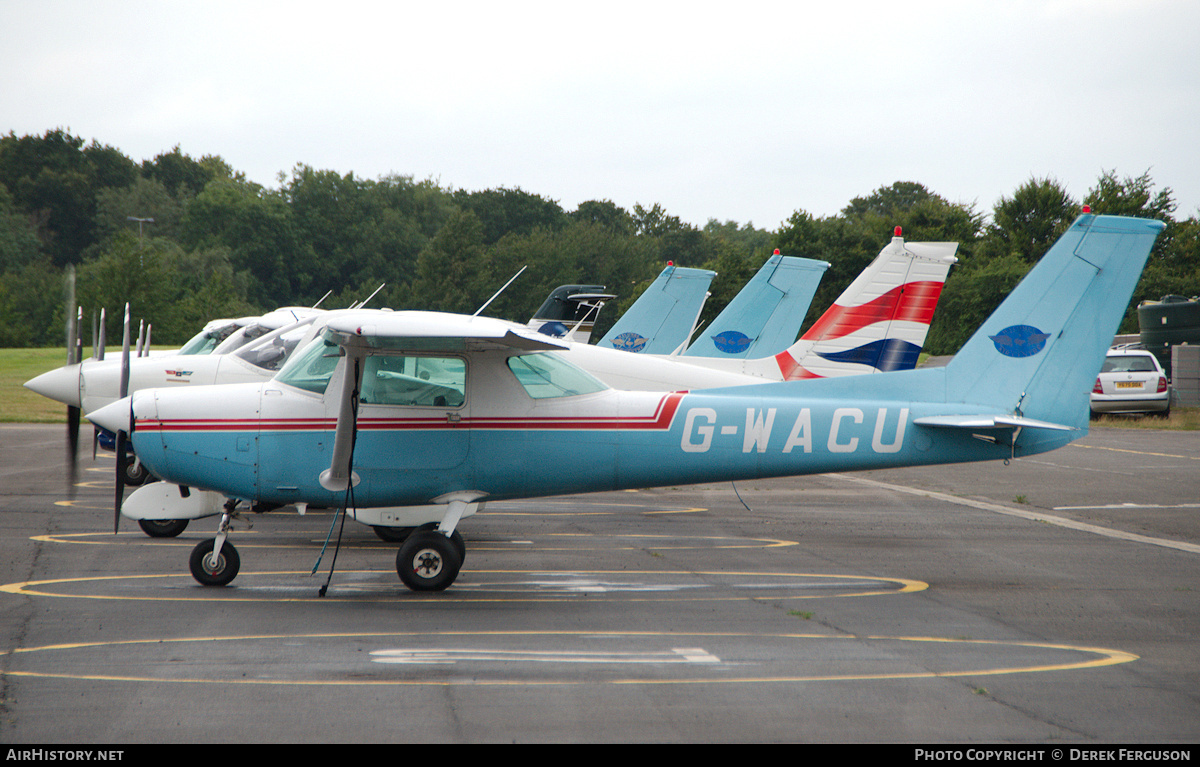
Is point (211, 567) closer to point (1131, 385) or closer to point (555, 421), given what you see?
point (555, 421)

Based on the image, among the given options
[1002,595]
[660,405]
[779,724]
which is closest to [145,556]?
[660,405]

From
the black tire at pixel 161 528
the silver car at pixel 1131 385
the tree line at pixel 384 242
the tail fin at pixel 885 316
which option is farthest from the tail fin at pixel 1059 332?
the tree line at pixel 384 242

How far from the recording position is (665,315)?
1753 centimetres

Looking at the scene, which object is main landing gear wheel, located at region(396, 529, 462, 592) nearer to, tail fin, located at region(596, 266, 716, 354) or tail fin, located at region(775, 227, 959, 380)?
tail fin, located at region(775, 227, 959, 380)

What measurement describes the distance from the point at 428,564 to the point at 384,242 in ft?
265

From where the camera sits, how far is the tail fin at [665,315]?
17453 mm

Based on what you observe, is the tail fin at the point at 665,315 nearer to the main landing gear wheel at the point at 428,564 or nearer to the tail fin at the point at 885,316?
the tail fin at the point at 885,316

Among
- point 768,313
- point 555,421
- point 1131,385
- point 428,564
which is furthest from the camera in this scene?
point 1131,385

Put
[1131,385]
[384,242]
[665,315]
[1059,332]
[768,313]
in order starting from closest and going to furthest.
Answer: [1059,332] < [768,313] < [665,315] < [1131,385] < [384,242]

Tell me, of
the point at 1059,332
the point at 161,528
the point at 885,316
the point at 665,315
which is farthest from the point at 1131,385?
the point at 161,528

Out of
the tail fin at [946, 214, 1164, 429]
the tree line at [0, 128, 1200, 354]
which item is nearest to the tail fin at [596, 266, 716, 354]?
the tail fin at [946, 214, 1164, 429]

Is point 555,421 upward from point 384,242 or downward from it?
downward

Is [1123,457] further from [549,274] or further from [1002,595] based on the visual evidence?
[549,274]

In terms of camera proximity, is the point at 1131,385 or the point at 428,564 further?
the point at 1131,385
